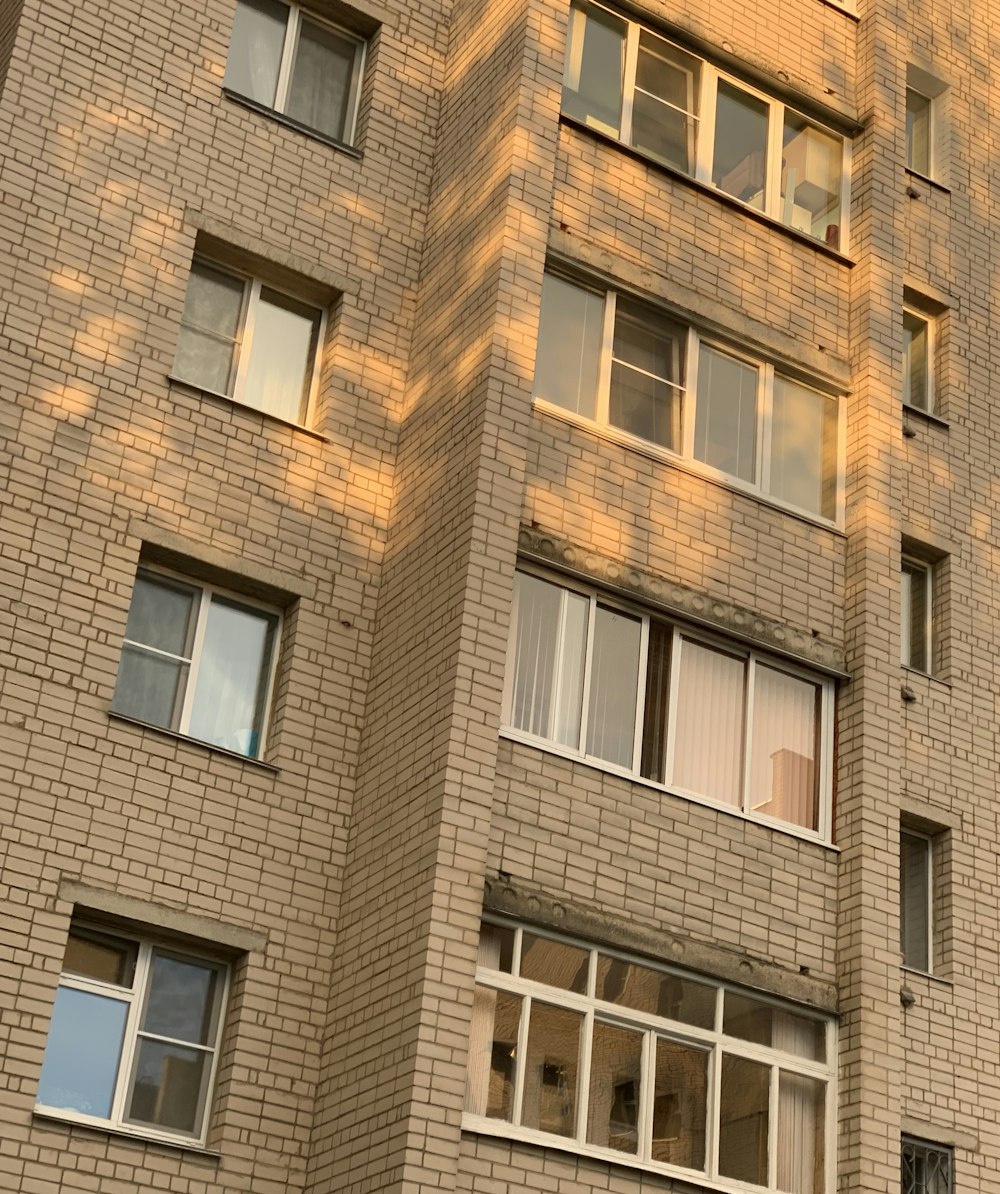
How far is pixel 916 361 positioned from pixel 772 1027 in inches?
351

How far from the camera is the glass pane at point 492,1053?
1376 cm

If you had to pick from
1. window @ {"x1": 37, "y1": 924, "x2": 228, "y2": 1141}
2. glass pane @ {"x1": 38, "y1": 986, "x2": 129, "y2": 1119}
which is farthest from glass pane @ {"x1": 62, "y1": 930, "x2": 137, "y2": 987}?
glass pane @ {"x1": 38, "y1": 986, "x2": 129, "y2": 1119}

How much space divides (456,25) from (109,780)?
9.15 metres

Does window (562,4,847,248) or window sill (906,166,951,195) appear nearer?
window (562,4,847,248)

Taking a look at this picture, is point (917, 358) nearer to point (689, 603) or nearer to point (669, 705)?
point (689, 603)

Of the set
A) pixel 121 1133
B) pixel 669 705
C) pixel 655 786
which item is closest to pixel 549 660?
pixel 669 705

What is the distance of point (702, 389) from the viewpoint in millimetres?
17781

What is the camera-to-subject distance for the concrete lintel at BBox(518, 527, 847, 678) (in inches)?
621

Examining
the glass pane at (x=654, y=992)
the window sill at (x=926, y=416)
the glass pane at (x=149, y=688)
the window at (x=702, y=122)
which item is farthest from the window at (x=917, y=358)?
the glass pane at (x=149, y=688)

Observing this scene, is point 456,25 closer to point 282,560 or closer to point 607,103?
point 607,103

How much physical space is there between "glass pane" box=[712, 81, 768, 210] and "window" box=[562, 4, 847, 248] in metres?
0.01

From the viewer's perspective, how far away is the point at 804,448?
18.4m

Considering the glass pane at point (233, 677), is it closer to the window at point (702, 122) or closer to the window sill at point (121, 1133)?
the window sill at point (121, 1133)

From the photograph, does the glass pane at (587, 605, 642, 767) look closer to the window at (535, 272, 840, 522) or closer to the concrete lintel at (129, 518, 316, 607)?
the window at (535, 272, 840, 522)
